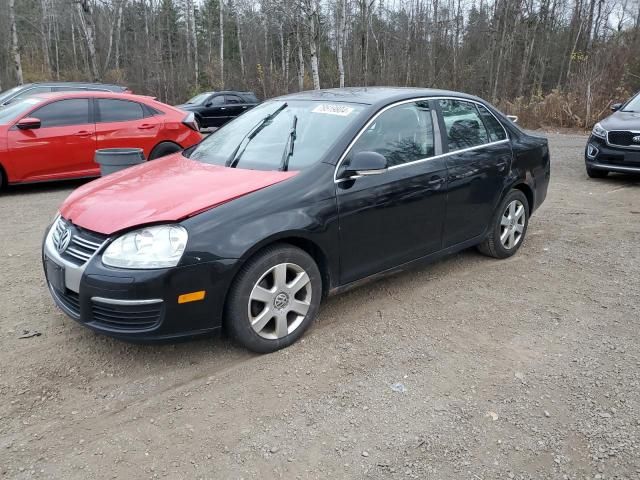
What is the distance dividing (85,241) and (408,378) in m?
2.10

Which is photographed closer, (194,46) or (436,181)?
(436,181)

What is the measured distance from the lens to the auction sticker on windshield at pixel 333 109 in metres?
3.94

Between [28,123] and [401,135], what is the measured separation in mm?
6182

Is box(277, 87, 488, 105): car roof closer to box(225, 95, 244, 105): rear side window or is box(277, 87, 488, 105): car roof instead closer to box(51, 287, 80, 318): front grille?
box(51, 287, 80, 318): front grille

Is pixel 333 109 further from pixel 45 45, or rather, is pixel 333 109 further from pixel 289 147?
pixel 45 45

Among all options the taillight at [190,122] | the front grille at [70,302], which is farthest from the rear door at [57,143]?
the front grille at [70,302]

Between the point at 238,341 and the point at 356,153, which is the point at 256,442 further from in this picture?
the point at 356,153

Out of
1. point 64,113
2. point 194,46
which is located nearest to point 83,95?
point 64,113

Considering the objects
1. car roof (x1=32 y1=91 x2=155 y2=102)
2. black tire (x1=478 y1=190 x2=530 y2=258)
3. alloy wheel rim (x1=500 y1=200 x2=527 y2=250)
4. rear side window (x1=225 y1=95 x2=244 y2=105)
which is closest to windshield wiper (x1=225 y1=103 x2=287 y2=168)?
black tire (x1=478 y1=190 x2=530 y2=258)

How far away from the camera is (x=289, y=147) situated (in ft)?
12.6

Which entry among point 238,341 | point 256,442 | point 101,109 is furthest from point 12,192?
point 256,442

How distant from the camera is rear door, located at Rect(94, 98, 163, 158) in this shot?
8.42 meters

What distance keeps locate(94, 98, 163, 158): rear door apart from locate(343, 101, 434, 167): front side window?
5.82 m

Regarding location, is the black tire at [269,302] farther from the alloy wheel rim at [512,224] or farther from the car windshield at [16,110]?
the car windshield at [16,110]
